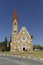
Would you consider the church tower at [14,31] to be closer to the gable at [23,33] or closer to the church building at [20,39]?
the church building at [20,39]

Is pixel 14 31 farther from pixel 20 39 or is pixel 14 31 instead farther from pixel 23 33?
pixel 20 39

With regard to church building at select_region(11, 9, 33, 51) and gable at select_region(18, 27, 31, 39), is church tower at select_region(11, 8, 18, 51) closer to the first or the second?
church building at select_region(11, 9, 33, 51)

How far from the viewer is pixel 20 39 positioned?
8394 centimetres

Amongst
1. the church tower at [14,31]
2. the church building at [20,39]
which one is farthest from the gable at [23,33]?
the church tower at [14,31]

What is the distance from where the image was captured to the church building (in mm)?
82438

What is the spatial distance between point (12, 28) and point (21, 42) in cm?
780

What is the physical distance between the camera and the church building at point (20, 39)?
82438 millimetres

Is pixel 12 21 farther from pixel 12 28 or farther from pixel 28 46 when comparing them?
pixel 28 46

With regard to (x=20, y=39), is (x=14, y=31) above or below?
above

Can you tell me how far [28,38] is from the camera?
8412 cm

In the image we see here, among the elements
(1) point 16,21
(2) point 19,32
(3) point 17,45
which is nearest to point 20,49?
(3) point 17,45

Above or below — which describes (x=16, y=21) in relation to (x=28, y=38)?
above

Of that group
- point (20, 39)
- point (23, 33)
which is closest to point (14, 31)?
point (23, 33)

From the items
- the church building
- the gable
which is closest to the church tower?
the church building
